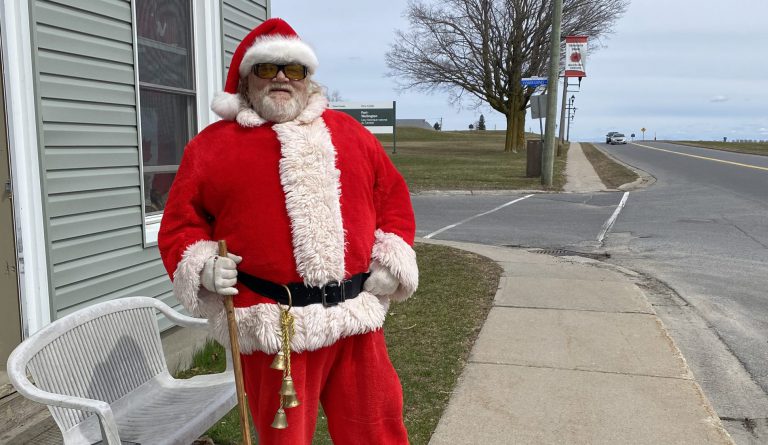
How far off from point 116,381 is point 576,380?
2.51 meters

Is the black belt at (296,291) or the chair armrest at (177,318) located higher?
the black belt at (296,291)

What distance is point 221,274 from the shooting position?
193 cm

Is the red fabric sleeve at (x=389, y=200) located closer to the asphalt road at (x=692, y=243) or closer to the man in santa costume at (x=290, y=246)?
the man in santa costume at (x=290, y=246)

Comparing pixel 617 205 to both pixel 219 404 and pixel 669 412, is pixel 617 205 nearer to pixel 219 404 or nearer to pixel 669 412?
pixel 669 412

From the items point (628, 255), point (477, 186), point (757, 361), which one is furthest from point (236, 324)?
point (477, 186)

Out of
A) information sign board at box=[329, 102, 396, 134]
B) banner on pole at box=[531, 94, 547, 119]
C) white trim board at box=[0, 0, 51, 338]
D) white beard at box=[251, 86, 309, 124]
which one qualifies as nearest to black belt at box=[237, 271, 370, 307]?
white beard at box=[251, 86, 309, 124]

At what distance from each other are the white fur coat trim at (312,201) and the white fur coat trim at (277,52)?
205 millimetres

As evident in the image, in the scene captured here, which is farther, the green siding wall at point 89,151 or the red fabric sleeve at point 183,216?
the green siding wall at point 89,151

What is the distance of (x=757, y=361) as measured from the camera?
423cm

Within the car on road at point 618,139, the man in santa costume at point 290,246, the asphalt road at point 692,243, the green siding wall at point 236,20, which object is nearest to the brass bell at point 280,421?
the man in santa costume at point 290,246

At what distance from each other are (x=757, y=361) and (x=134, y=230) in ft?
13.4

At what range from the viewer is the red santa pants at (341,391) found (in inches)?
81.0

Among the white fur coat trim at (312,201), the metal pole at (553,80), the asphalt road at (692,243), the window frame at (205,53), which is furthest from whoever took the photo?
the metal pole at (553,80)

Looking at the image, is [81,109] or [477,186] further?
[477,186]
